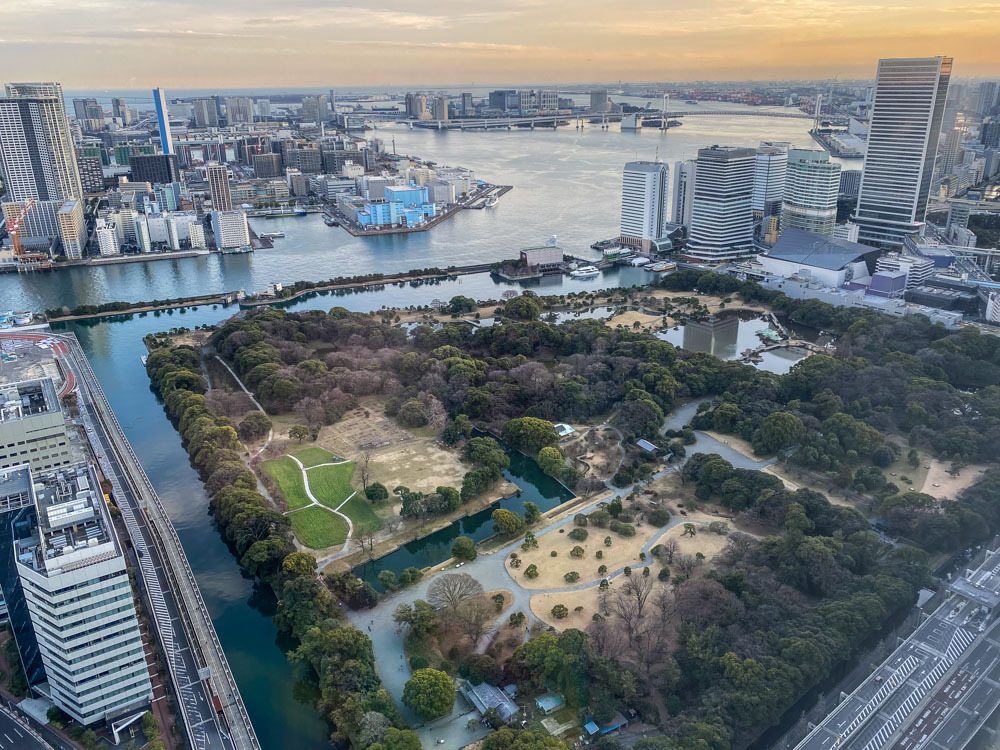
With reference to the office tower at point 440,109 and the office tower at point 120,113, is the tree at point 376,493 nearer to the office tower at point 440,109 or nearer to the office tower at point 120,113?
the office tower at point 440,109

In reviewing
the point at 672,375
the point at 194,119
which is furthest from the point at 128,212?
the point at 194,119

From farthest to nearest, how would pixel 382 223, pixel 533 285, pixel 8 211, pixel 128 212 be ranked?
pixel 382 223 < pixel 128 212 < pixel 8 211 < pixel 533 285

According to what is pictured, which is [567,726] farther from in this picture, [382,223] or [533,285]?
[382,223]

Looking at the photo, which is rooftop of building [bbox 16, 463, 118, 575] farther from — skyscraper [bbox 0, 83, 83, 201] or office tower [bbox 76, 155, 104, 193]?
office tower [bbox 76, 155, 104, 193]

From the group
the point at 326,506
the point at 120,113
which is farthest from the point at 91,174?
→ the point at 120,113

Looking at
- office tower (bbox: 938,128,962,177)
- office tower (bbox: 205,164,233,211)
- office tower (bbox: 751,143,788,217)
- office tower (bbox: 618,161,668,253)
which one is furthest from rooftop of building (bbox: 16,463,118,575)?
office tower (bbox: 938,128,962,177)

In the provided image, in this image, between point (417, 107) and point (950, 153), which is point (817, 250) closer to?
point (950, 153)
